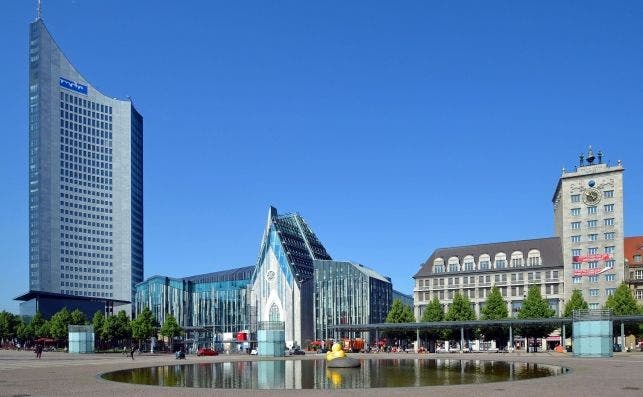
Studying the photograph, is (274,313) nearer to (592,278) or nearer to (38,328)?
(38,328)

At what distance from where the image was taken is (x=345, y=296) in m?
142

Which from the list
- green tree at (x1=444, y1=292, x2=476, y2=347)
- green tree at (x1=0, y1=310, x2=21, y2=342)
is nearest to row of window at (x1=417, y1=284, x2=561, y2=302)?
green tree at (x1=444, y1=292, x2=476, y2=347)

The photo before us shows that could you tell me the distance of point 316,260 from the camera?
148250 mm

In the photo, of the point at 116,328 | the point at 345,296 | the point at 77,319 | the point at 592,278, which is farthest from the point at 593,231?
the point at 77,319

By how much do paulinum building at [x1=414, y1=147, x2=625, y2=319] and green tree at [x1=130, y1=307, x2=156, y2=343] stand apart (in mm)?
54752

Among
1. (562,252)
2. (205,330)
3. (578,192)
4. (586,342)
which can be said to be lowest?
(205,330)

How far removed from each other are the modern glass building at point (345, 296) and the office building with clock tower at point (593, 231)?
38819mm

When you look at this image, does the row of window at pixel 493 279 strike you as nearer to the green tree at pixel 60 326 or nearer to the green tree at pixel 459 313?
the green tree at pixel 459 313

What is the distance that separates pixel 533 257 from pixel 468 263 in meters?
12.6

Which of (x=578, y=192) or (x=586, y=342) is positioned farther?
(x=578, y=192)

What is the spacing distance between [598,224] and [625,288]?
79.5ft

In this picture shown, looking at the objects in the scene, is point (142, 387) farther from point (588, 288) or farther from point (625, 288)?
point (588, 288)

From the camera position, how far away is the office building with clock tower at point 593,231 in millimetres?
120850

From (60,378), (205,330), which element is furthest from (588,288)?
(60,378)
